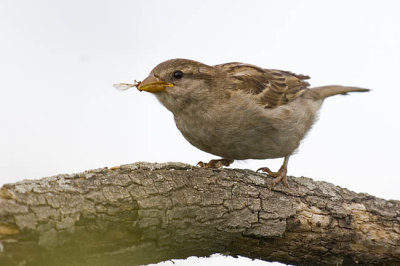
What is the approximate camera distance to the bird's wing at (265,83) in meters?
5.23

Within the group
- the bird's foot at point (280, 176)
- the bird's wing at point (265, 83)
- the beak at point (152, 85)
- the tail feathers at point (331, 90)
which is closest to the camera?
the bird's foot at point (280, 176)

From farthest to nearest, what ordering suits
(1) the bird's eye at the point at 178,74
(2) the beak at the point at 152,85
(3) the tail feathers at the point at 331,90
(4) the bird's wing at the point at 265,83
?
(3) the tail feathers at the point at 331,90 < (4) the bird's wing at the point at 265,83 < (1) the bird's eye at the point at 178,74 < (2) the beak at the point at 152,85

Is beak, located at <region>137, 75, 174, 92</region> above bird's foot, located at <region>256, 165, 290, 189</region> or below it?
above

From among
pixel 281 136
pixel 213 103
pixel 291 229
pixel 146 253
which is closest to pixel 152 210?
pixel 146 253

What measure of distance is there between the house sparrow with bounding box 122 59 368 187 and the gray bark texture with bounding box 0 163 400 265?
0.43m

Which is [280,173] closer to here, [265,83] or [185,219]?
[265,83]

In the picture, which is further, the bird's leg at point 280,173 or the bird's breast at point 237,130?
the bird's breast at point 237,130

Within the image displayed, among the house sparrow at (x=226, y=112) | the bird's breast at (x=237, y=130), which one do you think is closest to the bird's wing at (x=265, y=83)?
the house sparrow at (x=226, y=112)

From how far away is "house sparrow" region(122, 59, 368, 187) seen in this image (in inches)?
190

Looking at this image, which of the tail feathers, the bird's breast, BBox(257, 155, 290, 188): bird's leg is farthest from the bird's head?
the tail feathers

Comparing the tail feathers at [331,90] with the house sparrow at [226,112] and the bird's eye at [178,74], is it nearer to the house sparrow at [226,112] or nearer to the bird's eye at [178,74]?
the house sparrow at [226,112]

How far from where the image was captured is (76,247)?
128 inches

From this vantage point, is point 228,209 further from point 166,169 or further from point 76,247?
point 76,247

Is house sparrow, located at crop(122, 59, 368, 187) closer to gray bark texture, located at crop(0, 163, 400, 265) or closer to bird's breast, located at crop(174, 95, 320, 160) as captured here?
bird's breast, located at crop(174, 95, 320, 160)
